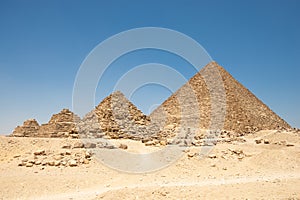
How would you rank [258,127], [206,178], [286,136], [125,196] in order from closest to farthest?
[125,196], [206,178], [286,136], [258,127]

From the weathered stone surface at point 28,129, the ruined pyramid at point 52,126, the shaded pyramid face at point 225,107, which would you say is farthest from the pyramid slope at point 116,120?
the shaded pyramid face at point 225,107

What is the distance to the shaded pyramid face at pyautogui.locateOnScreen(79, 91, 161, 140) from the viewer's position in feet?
76.8

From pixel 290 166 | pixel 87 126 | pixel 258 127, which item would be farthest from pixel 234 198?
pixel 258 127

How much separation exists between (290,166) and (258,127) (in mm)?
31857

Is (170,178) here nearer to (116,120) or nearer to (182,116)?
(116,120)

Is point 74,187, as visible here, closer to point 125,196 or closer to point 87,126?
point 125,196

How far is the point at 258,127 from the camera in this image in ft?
142

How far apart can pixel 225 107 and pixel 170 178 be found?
37.5 meters

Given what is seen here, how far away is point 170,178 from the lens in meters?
10.9

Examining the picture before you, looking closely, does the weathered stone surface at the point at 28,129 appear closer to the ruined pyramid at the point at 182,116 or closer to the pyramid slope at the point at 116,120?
the ruined pyramid at the point at 182,116

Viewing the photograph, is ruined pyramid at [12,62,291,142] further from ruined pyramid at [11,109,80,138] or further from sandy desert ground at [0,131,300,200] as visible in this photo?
sandy desert ground at [0,131,300,200]

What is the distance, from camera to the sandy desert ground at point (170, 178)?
8.30m

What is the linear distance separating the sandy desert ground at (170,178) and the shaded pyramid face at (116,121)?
7939 mm

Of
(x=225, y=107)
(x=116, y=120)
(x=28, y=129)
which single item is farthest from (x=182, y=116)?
(x=28, y=129)
